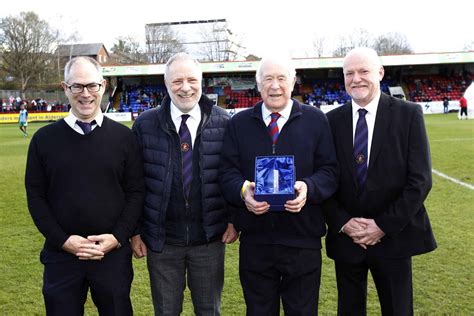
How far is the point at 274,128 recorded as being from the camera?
2902mm

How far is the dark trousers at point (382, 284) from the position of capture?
9.70ft

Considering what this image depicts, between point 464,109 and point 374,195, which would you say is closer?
point 374,195

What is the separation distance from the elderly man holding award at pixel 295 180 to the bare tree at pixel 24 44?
5707 centimetres

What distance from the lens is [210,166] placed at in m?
3.06

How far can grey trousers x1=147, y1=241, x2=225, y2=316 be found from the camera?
3.14m

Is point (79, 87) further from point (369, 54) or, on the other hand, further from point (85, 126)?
point (369, 54)

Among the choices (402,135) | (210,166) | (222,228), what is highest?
(402,135)

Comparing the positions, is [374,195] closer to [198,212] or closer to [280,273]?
[280,273]

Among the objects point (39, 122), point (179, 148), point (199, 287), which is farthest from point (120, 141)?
point (39, 122)

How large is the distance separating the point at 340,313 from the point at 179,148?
1.74 m

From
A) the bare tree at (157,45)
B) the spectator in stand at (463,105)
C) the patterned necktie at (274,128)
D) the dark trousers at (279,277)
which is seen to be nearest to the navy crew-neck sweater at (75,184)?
the dark trousers at (279,277)

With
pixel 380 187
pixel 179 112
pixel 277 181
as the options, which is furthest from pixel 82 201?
pixel 380 187

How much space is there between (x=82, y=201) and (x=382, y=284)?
84.3 inches

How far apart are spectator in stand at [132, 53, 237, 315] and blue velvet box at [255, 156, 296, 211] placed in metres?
0.54
